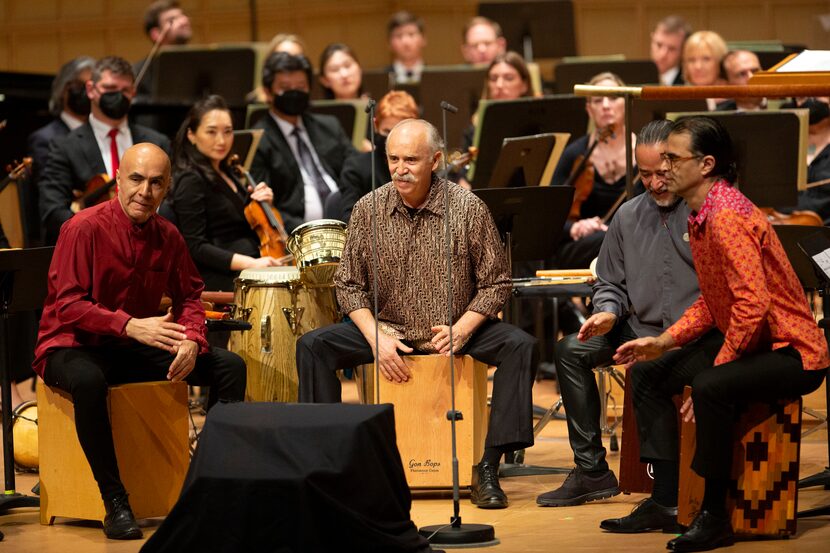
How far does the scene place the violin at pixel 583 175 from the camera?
6.36 m

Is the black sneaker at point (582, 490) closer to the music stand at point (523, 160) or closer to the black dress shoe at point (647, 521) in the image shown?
the black dress shoe at point (647, 521)

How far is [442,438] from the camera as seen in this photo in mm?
4531

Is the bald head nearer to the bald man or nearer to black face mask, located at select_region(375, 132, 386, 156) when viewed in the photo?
the bald man

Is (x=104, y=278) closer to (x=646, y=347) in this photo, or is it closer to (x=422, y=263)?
(x=422, y=263)

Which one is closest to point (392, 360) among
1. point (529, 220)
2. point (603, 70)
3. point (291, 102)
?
point (529, 220)

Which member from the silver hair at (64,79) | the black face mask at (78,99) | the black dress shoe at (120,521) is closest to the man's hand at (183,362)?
the black dress shoe at (120,521)

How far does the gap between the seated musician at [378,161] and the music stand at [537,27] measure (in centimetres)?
373

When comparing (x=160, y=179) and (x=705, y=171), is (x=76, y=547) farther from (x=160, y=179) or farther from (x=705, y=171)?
(x=705, y=171)

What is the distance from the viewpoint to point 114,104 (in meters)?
6.35

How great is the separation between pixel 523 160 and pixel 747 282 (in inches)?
83.7

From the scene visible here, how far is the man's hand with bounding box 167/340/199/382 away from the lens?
4.26 metres

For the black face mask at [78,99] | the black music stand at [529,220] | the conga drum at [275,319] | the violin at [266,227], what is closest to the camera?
the black music stand at [529,220]

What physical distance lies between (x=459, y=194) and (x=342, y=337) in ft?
2.11

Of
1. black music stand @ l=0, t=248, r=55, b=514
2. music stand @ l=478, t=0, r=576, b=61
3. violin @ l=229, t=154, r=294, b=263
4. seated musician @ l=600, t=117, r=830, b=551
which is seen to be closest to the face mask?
violin @ l=229, t=154, r=294, b=263
